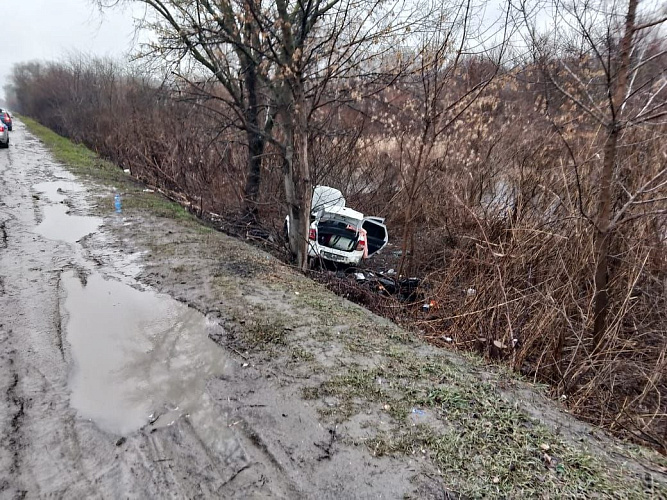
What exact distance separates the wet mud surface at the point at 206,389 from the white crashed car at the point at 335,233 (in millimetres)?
2117

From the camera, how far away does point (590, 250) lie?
4.46m

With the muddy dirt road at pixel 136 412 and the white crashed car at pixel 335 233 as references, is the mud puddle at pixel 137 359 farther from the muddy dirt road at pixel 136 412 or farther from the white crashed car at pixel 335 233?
the white crashed car at pixel 335 233

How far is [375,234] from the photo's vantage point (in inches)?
336

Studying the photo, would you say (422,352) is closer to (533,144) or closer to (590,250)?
(590,250)

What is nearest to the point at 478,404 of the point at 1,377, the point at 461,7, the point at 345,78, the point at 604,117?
the point at 604,117

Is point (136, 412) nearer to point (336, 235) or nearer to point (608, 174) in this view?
point (608, 174)

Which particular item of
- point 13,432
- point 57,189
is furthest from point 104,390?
point 57,189

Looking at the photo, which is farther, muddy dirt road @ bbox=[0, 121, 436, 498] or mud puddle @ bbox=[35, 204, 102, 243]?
mud puddle @ bbox=[35, 204, 102, 243]

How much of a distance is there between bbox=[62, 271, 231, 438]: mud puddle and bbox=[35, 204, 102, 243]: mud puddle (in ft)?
7.05

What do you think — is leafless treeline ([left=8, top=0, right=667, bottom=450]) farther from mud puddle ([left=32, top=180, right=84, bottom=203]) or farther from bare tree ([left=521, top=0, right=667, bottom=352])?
mud puddle ([left=32, top=180, right=84, bottom=203])

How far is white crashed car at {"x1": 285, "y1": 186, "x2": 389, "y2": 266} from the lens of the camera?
7258 millimetres

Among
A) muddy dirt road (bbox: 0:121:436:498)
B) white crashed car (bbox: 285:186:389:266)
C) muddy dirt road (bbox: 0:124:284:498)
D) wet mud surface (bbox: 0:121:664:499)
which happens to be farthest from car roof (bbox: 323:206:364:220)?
muddy dirt road (bbox: 0:121:436:498)

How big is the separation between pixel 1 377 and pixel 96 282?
2024 millimetres

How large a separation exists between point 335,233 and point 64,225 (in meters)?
4.79
